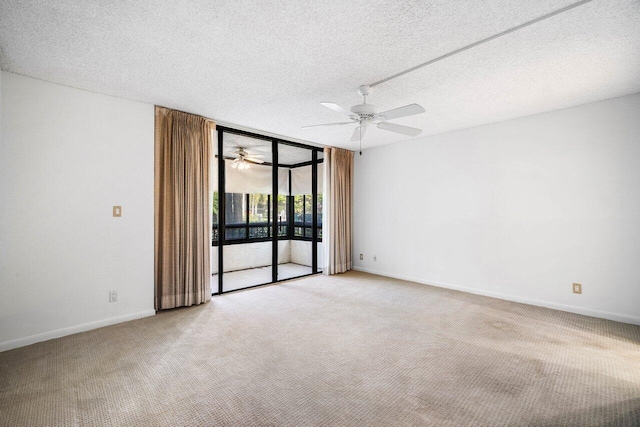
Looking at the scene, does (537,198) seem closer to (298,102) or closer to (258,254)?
(298,102)

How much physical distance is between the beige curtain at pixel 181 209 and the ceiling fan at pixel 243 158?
5.21 ft

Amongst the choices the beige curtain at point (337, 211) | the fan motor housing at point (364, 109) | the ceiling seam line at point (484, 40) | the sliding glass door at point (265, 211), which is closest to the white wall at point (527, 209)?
the beige curtain at point (337, 211)

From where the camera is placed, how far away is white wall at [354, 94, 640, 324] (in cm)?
349

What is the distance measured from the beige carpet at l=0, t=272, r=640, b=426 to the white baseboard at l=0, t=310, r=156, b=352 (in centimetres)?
10

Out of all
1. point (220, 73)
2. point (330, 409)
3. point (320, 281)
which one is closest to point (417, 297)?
point (320, 281)

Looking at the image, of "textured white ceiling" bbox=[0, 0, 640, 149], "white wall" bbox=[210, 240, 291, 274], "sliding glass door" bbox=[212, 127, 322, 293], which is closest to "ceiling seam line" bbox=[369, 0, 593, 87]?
"textured white ceiling" bbox=[0, 0, 640, 149]

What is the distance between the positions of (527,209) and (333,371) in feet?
11.7

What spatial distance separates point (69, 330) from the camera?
3.12m

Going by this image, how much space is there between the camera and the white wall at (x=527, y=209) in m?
3.49

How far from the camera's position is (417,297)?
4.45 m

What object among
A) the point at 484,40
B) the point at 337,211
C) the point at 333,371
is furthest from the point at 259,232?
the point at 484,40

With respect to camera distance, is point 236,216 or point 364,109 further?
point 236,216

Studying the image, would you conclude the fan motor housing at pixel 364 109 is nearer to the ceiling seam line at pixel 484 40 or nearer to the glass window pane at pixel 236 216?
A: the ceiling seam line at pixel 484 40

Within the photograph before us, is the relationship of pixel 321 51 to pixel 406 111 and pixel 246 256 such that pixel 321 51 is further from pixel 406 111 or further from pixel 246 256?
pixel 246 256
